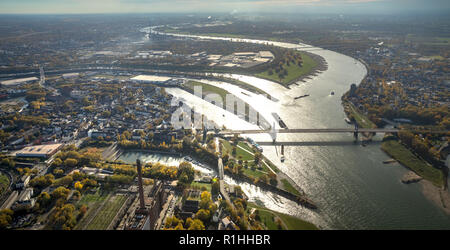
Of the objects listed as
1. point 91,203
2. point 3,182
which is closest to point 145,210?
point 91,203

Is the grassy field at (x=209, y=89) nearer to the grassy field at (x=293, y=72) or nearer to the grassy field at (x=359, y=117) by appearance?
the grassy field at (x=293, y=72)

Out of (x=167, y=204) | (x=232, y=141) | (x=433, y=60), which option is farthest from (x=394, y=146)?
(x=433, y=60)

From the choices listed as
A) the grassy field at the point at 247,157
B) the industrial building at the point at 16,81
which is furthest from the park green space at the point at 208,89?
the industrial building at the point at 16,81

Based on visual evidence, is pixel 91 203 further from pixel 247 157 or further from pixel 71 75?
pixel 71 75

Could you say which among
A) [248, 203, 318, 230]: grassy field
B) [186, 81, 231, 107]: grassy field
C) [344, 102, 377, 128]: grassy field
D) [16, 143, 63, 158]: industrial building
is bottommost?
[248, 203, 318, 230]: grassy field

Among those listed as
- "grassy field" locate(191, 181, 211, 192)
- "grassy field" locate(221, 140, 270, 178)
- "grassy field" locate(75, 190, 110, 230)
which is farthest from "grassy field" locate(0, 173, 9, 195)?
"grassy field" locate(221, 140, 270, 178)

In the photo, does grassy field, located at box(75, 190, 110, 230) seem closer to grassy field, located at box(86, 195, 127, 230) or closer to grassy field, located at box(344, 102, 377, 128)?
grassy field, located at box(86, 195, 127, 230)

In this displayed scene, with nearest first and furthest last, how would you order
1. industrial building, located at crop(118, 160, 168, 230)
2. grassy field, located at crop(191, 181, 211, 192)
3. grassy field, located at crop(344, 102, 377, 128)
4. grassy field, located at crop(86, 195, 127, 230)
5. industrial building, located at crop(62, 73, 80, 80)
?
industrial building, located at crop(118, 160, 168, 230), grassy field, located at crop(86, 195, 127, 230), grassy field, located at crop(191, 181, 211, 192), grassy field, located at crop(344, 102, 377, 128), industrial building, located at crop(62, 73, 80, 80)
